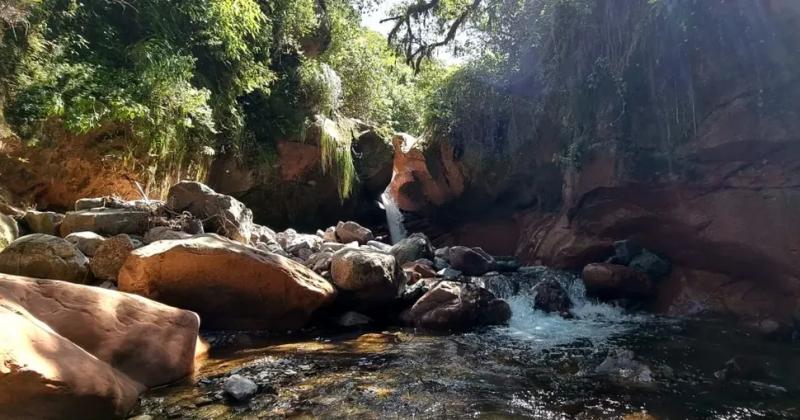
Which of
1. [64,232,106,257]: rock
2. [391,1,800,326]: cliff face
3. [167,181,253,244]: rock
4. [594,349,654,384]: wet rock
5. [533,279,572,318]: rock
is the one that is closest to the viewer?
[594,349,654,384]: wet rock

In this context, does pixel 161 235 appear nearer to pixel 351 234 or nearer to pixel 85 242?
pixel 85 242

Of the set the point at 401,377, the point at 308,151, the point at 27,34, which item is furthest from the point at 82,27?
the point at 401,377

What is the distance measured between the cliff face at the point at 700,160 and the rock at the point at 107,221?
23.2 ft

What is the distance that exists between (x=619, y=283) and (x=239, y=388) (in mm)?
6130

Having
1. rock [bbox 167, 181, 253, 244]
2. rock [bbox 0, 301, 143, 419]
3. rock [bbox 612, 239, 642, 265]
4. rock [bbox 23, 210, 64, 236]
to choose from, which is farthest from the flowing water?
rock [bbox 23, 210, 64, 236]

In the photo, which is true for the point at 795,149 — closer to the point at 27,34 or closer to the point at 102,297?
the point at 102,297

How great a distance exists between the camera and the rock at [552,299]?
730 cm

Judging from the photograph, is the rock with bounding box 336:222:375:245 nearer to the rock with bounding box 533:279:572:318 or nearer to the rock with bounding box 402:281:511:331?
the rock with bounding box 402:281:511:331

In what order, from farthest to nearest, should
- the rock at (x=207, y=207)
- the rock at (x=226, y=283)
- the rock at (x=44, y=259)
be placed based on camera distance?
1. the rock at (x=207, y=207)
2. the rock at (x=226, y=283)
3. the rock at (x=44, y=259)

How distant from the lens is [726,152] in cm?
704

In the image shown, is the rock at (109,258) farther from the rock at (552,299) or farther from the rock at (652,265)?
the rock at (652,265)

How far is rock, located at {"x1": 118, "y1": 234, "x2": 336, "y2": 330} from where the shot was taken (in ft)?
16.6

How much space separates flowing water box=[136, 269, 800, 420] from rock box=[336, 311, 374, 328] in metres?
0.44

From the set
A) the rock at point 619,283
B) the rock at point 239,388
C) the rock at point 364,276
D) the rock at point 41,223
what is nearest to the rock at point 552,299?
the rock at point 619,283
